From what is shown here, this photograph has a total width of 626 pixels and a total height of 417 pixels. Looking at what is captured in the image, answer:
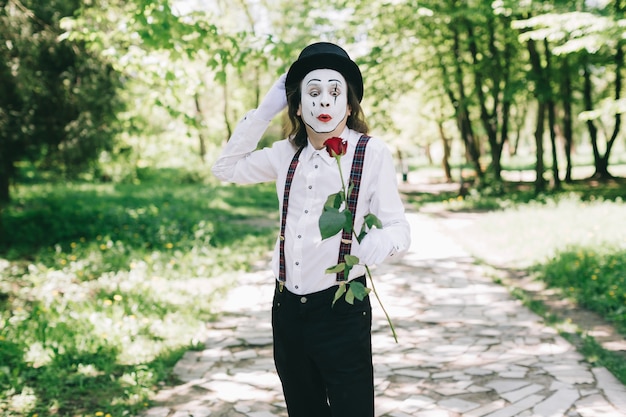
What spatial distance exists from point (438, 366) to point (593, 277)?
300cm

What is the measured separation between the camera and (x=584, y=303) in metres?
6.57

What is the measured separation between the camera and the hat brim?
8.39 feet

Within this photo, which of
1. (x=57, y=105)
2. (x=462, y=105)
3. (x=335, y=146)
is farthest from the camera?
(x=462, y=105)

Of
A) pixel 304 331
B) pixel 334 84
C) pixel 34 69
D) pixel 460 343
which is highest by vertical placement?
pixel 34 69

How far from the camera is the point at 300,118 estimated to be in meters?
2.75

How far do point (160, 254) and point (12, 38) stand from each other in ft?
11.6

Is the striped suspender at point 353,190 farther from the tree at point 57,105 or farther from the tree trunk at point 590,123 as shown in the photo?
the tree trunk at point 590,123

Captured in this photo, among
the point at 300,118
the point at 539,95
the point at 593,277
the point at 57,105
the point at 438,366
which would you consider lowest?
the point at 438,366

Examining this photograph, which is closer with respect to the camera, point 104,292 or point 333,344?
point 333,344

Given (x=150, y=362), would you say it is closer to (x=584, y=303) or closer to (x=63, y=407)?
(x=63, y=407)

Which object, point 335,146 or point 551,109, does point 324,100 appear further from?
point 551,109

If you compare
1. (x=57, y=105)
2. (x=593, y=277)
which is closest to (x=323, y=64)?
(x=593, y=277)

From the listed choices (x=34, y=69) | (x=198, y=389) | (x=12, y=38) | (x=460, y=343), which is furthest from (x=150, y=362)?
(x=34, y=69)

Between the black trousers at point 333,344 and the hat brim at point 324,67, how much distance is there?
87 centimetres
